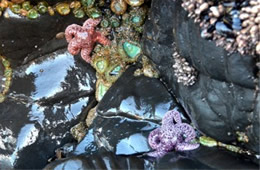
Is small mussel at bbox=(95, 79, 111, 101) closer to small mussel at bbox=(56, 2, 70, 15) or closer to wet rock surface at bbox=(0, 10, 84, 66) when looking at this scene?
wet rock surface at bbox=(0, 10, 84, 66)

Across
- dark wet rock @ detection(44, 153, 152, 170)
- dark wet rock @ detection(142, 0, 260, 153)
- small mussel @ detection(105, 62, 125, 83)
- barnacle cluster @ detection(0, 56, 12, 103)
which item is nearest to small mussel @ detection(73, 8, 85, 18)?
small mussel @ detection(105, 62, 125, 83)

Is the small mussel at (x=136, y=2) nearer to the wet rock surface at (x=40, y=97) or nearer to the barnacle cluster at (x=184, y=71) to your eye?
the wet rock surface at (x=40, y=97)

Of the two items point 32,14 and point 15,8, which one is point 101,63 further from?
point 15,8

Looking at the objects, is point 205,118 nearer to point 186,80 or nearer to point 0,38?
point 186,80

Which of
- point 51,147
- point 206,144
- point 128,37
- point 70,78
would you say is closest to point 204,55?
point 206,144

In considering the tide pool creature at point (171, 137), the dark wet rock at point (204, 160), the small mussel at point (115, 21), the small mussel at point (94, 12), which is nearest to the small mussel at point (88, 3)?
the small mussel at point (94, 12)

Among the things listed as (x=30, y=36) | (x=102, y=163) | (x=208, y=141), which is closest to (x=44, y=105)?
(x=30, y=36)
